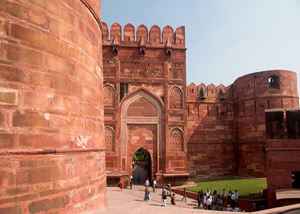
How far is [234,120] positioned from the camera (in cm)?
1526

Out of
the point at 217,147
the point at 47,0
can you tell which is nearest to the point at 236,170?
the point at 217,147

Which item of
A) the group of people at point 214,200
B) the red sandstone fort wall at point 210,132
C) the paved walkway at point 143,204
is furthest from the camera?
the red sandstone fort wall at point 210,132

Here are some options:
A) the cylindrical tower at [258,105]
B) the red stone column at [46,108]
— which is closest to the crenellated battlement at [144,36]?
the cylindrical tower at [258,105]

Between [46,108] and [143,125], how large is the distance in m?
9.73

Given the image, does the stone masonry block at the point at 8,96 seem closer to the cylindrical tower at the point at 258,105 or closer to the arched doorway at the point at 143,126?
the arched doorway at the point at 143,126

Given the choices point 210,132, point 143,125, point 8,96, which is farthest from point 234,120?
point 8,96

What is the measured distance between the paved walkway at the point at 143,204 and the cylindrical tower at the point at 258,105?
534 centimetres

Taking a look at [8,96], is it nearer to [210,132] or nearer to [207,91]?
[210,132]

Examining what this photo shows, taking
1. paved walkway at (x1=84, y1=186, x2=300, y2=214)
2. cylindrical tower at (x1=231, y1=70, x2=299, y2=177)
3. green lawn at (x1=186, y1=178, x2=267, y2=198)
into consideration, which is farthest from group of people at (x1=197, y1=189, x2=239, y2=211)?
cylindrical tower at (x1=231, y1=70, x2=299, y2=177)

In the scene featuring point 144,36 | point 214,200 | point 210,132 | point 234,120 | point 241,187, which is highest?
point 144,36

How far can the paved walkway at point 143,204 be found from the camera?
450 centimetres

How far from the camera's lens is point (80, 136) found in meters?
3.10

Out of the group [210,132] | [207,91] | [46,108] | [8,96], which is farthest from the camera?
[207,91]

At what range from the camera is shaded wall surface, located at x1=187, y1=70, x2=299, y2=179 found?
45.2ft
